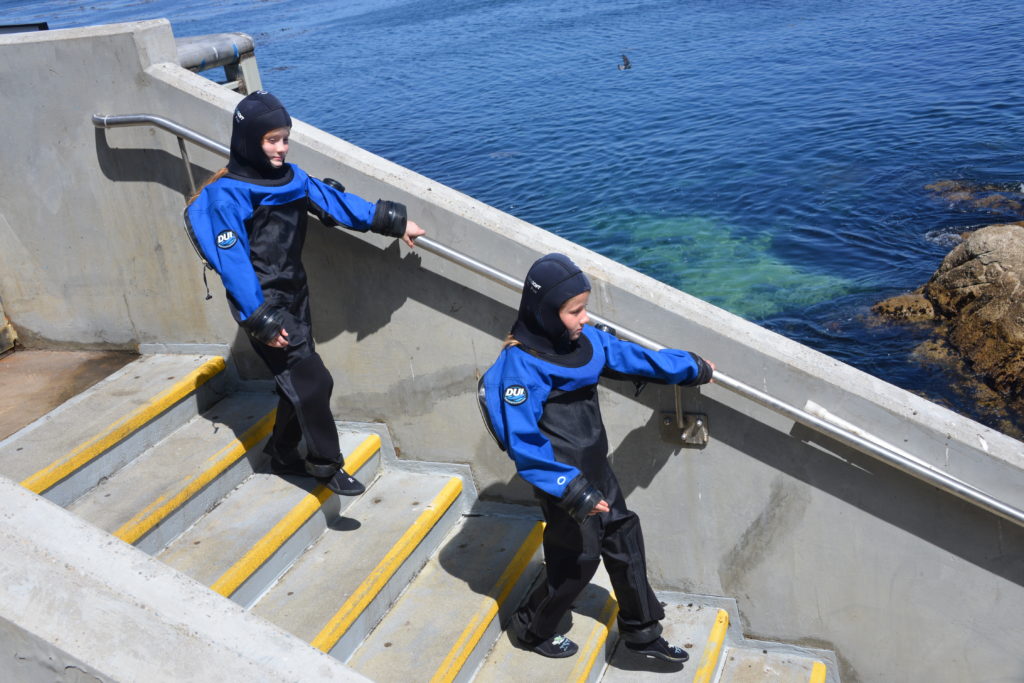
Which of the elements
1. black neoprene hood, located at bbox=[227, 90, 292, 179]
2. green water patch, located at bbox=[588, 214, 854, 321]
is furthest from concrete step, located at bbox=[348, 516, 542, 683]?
green water patch, located at bbox=[588, 214, 854, 321]

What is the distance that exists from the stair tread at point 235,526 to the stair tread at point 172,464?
21 cm

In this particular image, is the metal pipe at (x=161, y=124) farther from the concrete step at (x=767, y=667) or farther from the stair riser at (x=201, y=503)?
the concrete step at (x=767, y=667)

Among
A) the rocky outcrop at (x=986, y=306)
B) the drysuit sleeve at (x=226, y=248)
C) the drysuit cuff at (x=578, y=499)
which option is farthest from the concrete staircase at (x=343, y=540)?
the rocky outcrop at (x=986, y=306)

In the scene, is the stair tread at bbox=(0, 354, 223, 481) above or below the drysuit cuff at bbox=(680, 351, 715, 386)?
below

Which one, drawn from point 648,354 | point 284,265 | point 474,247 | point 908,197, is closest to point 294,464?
point 284,265

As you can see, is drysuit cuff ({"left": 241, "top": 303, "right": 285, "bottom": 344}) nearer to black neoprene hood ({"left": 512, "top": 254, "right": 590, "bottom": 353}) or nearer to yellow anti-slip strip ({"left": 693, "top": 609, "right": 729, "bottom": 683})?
black neoprene hood ({"left": 512, "top": 254, "right": 590, "bottom": 353})

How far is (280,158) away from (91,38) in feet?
4.90

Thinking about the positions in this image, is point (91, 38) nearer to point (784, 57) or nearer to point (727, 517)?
point (727, 517)

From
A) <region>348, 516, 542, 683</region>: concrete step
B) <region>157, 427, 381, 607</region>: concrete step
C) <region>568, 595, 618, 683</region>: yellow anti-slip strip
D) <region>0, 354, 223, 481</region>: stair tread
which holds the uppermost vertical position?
<region>0, 354, 223, 481</region>: stair tread

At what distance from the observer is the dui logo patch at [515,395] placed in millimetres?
3545

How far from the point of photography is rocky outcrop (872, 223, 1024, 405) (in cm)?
1089

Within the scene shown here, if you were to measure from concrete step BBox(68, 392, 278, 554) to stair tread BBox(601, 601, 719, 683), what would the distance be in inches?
80.8

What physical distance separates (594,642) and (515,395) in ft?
4.51

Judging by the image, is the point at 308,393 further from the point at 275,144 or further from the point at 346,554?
the point at 275,144
